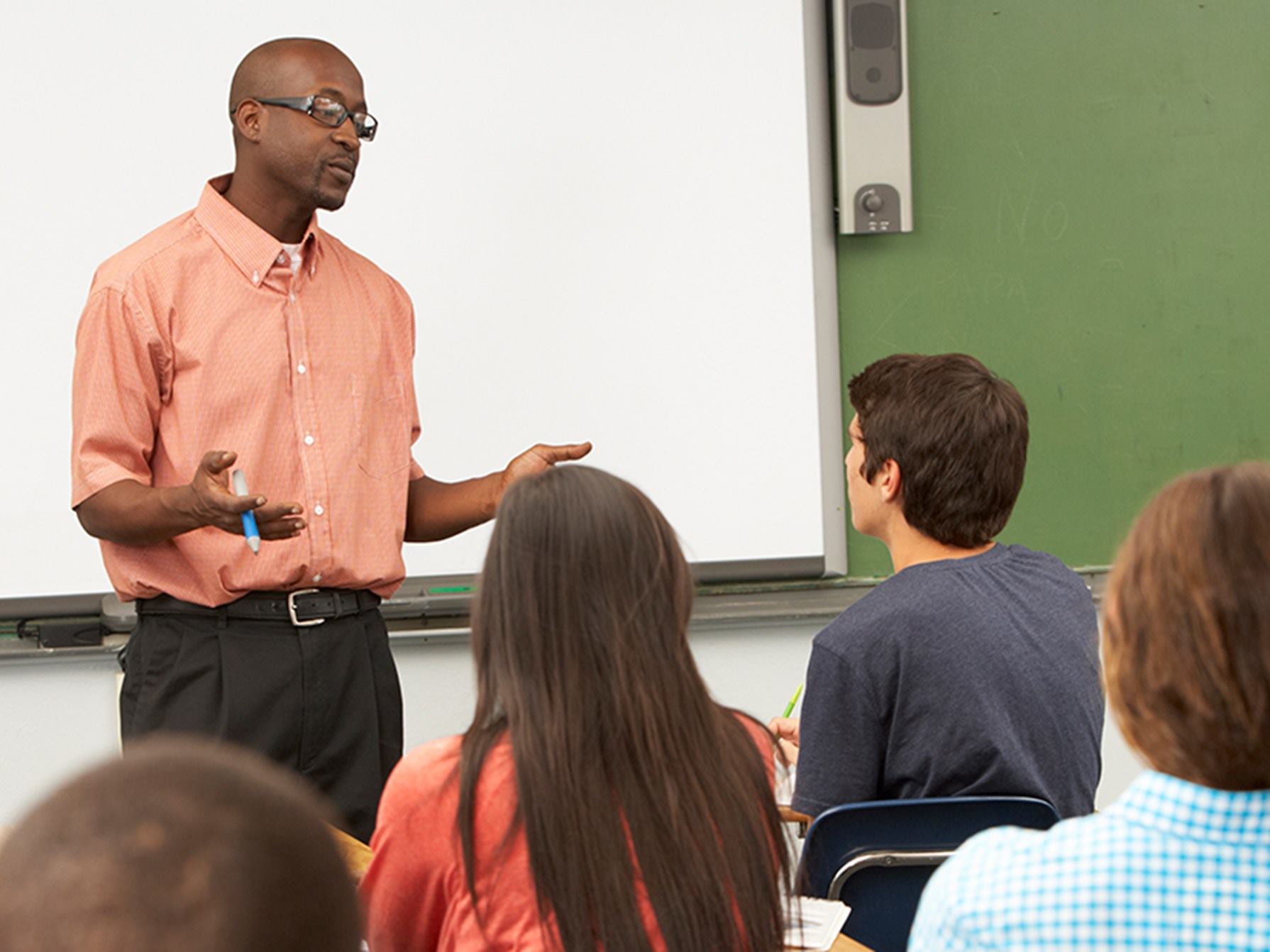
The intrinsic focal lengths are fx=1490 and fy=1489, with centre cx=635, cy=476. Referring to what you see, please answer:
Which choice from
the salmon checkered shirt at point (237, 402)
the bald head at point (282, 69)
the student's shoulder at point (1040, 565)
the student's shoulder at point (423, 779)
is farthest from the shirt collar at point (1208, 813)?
the bald head at point (282, 69)

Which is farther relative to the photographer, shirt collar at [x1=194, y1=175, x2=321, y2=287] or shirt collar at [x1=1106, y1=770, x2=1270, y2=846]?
shirt collar at [x1=194, y1=175, x2=321, y2=287]

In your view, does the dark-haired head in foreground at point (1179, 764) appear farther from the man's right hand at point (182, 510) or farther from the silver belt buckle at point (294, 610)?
the silver belt buckle at point (294, 610)

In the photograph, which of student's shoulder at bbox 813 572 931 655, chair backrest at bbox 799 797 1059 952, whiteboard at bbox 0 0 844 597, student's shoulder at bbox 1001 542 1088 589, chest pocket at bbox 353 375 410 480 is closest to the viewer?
chair backrest at bbox 799 797 1059 952

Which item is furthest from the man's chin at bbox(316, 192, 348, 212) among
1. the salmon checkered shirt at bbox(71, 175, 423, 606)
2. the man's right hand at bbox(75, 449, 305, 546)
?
the man's right hand at bbox(75, 449, 305, 546)

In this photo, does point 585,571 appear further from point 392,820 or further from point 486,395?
point 486,395

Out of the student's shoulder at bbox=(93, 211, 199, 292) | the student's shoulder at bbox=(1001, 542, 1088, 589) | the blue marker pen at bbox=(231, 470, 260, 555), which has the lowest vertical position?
the student's shoulder at bbox=(1001, 542, 1088, 589)

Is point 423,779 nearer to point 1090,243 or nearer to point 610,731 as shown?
point 610,731

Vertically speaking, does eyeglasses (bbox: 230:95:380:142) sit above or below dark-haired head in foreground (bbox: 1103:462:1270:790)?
above

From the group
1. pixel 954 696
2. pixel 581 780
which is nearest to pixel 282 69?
pixel 954 696

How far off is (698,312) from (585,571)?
7.19 ft

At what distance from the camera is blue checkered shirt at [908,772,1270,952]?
105 centimetres

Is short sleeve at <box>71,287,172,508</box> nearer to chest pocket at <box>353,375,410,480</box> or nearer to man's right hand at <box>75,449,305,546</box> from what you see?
man's right hand at <box>75,449,305,546</box>

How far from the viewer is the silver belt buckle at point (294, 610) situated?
2670mm

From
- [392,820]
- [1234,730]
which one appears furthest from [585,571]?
[1234,730]
